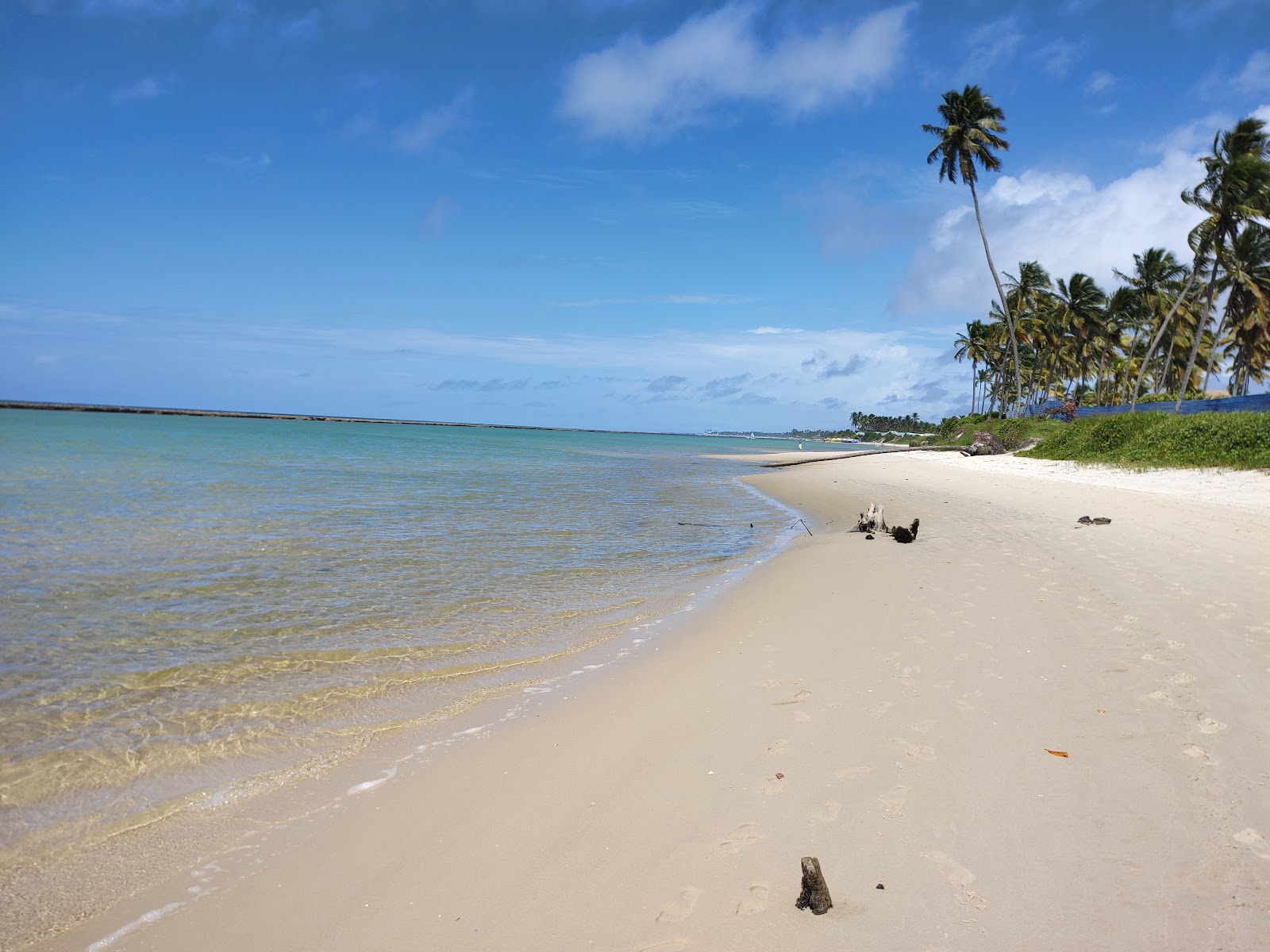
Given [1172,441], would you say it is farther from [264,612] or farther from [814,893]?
[264,612]

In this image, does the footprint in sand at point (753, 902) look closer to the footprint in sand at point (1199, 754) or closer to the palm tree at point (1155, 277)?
the footprint in sand at point (1199, 754)

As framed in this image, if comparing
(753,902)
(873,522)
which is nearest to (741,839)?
(753,902)

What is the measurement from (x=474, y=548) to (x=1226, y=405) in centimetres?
3570

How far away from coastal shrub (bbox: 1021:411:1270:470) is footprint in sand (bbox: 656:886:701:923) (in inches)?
877

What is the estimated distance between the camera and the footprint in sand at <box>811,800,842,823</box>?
310cm

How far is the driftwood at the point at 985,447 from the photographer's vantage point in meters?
36.6

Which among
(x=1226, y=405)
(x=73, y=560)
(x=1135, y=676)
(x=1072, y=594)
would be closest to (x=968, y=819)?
(x=1135, y=676)

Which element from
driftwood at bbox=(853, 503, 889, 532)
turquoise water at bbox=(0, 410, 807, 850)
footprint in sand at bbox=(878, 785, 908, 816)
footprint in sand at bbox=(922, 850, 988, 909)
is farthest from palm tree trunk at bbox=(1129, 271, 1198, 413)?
footprint in sand at bbox=(922, 850, 988, 909)

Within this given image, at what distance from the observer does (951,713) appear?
4.25m

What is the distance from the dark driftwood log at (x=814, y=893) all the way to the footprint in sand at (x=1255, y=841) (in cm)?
184

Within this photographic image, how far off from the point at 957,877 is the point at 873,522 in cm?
1053

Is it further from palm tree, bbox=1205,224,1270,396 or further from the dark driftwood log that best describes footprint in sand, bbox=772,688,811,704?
palm tree, bbox=1205,224,1270,396

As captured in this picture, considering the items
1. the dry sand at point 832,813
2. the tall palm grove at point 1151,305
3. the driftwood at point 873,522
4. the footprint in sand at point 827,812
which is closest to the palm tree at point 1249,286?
the tall palm grove at point 1151,305

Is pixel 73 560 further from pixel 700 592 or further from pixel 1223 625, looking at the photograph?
pixel 1223 625
